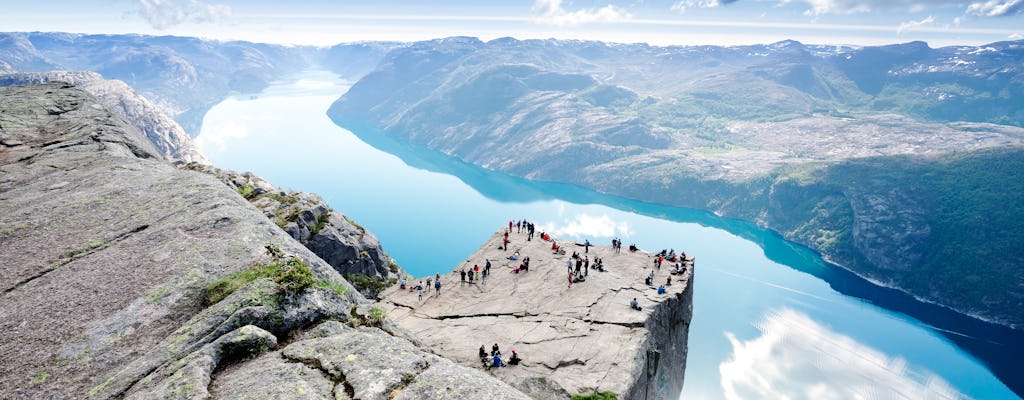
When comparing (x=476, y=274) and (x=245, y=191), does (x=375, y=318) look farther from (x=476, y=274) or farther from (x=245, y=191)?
(x=245, y=191)

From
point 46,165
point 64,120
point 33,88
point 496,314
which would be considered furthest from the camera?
point 33,88

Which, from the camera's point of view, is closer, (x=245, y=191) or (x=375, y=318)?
(x=375, y=318)

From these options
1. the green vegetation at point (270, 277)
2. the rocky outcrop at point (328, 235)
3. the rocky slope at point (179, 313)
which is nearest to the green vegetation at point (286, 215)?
the rocky outcrop at point (328, 235)

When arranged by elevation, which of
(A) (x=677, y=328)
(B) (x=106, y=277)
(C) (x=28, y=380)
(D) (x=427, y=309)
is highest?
(B) (x=106, y=277)

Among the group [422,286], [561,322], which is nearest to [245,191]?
[422,286]

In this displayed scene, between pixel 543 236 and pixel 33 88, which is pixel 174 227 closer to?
pixel 543 236

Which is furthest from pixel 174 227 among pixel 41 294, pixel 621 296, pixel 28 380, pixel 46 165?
pixel 621 296
